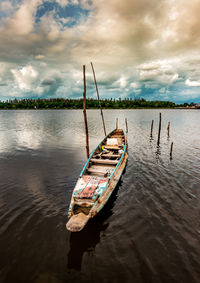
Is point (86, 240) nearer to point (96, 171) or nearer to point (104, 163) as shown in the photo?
point (96, 171)

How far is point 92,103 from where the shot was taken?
18562cm

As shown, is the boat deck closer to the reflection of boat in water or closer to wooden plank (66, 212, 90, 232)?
the reflection of boat in water

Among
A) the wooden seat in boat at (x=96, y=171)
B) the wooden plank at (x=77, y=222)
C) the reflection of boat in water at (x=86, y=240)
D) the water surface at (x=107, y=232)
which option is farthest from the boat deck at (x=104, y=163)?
the wooden plank at (x=77, y=222)

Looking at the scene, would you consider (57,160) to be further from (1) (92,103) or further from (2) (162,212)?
(1) (92,103)

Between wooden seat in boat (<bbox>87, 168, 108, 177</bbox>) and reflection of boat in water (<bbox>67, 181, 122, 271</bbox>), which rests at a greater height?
wooden seat in boat (<bbox>87, 168, 108, 177</bbox>)

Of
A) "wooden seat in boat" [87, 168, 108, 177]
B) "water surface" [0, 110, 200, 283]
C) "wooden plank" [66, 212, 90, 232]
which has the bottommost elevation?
"water surface" [0, 110, 200, 283]

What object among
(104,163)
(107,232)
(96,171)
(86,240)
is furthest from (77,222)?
(104,163)

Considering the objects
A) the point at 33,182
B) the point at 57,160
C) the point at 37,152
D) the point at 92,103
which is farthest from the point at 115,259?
the point at 92,103

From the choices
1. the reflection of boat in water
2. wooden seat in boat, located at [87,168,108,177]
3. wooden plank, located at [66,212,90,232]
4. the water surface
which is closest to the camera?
the water surface

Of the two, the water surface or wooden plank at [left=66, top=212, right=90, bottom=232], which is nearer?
the water surface

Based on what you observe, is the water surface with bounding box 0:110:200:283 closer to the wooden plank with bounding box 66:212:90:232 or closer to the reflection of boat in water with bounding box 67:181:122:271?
the reflection of boat in water with bounding box 67:181:122:271

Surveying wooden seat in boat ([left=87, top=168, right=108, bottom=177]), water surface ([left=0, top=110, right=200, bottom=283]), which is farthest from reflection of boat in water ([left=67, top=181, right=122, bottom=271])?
wooden seat in boat ([left=87, top=168, right=108, bottom=177])

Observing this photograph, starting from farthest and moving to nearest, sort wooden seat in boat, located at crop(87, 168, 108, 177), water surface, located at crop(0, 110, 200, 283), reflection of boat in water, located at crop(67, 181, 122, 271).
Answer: wooden seat in boat, located at crop(87, 168, 108, 177)
reflection of boat in water, located at crop(67, 181, 122, 271)
water surface, located at crop(0, 110, 200, 283)

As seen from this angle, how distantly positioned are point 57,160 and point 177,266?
15.1 meters
